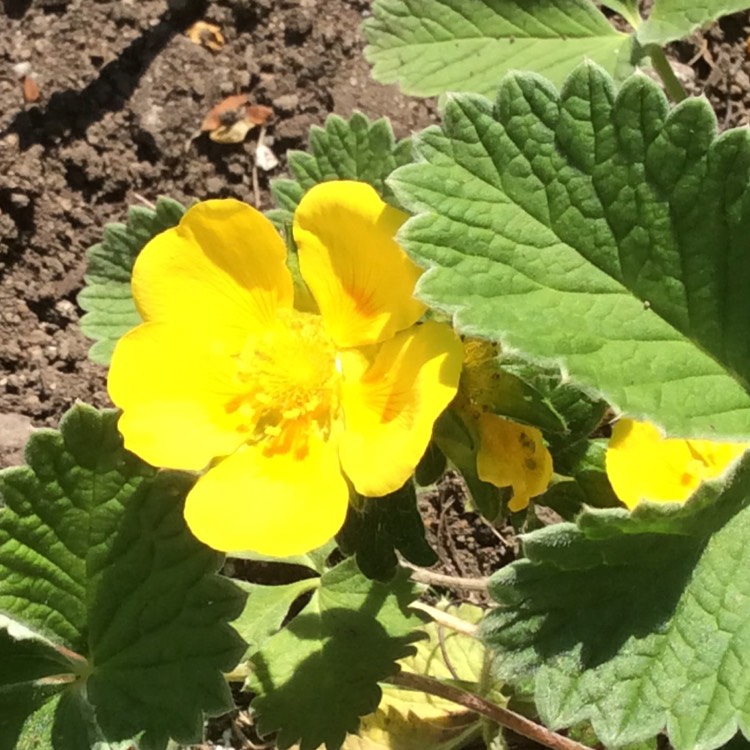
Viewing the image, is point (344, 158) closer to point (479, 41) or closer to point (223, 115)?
point (479, 41)

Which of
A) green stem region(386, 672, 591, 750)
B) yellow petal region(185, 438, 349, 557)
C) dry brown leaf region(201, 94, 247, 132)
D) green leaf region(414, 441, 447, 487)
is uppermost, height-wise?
yellow petal region(185, 438, 349, 557)

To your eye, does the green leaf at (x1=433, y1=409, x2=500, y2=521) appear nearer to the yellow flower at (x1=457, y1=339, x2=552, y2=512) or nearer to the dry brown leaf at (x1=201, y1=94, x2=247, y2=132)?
the yellow flower at (x1=457, y1=339, x2=552, y2=512)

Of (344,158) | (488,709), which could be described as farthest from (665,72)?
(488,709)

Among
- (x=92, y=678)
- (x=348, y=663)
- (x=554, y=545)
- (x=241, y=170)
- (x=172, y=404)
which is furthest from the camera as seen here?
(x=241, y=170)

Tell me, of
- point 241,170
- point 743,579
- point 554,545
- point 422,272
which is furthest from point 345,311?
point 241,170

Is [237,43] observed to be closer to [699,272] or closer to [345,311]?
[345,311]

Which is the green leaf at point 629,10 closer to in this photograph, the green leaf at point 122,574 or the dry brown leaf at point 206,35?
the dry brown leaf at point 206,35

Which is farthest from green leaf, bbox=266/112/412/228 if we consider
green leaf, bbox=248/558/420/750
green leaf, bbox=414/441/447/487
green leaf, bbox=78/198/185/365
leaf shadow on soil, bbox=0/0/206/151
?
leaf shadow on soil, bbox=0/0/206/151
